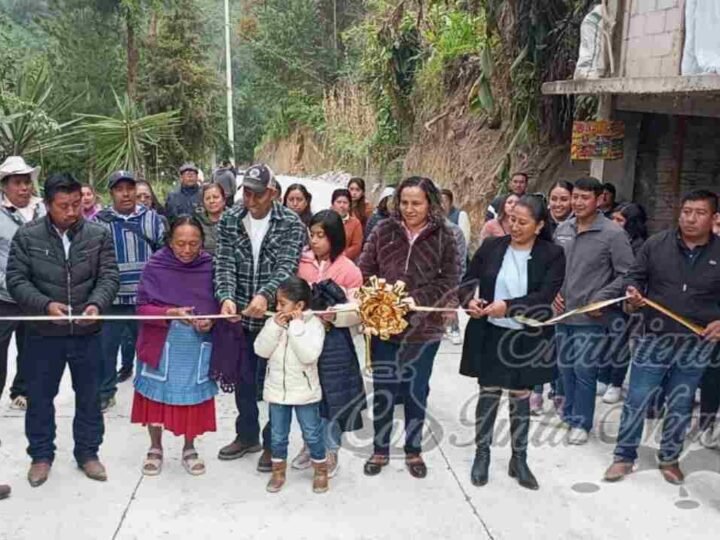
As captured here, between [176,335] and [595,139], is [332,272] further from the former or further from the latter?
[595,139]

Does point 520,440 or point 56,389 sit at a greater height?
point 56,389

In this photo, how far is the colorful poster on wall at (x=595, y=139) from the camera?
7672 millimetres

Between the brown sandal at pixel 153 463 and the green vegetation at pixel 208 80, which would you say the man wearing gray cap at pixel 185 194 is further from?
the green vegetation at pixel 208 80

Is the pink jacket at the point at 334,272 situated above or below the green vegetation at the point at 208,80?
below

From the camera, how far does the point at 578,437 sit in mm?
4840

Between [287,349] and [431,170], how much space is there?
380 inches

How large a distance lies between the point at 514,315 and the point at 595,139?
14.0 feet

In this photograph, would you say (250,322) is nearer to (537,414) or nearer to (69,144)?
(537,414)

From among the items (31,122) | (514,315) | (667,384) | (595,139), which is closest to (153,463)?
(514,315)

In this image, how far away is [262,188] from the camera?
160 inches

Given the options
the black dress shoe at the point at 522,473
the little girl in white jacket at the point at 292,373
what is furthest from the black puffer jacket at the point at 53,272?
the black dress shoe at the point at 522,473

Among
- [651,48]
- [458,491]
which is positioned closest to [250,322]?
[458,491]

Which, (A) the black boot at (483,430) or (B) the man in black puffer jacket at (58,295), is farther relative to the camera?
(A) the black boot at (483,430)

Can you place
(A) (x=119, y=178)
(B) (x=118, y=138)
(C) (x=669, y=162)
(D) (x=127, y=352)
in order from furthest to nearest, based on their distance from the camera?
(B) (x=118, y=138) < (C) (x=669, y=162) < (D) (x=127, y=352) < (A) (x=119, y=178)
